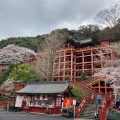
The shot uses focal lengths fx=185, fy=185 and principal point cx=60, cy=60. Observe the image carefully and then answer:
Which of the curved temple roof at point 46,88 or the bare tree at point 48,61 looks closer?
the curved temple roof at point 46,88

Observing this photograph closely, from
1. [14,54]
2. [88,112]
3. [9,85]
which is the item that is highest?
[14,54]

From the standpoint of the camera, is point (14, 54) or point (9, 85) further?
point (14, 54)

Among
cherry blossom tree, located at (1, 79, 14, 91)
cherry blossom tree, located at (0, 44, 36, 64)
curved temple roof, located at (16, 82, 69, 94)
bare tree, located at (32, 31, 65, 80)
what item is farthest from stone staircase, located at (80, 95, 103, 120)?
cherry blossom tree, located at (0, 44, 36, 64)

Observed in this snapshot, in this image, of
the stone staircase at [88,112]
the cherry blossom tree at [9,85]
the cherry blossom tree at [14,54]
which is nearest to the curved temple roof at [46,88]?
the stone staircase at [88,112]

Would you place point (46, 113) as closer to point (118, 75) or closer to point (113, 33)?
point (118, 75)

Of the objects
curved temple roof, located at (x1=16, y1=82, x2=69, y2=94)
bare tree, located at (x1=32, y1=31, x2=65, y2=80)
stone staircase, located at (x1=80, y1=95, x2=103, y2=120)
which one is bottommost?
stone staircase, located at (x1=80, y1=95, x2=103, y2=120)

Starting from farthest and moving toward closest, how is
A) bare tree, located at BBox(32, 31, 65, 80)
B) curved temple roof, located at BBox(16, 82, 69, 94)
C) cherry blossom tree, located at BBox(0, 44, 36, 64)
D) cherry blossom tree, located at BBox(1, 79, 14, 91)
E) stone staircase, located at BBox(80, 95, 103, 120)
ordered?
cherry blossom tree, located at BBox(0, 44, 36, 64) → cherry blossom tree, located at BBox(1, 79, 14, 91) → bare tree, located at BBox(32, 31, 65, 80) → curved temple roof, located at BBox(16, 82, 69, 94) → stone staircase, located at BBox(80, 95, 103, 120)

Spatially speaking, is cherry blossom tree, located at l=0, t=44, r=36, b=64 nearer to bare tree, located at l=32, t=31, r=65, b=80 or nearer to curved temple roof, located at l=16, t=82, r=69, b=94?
bare tree, located at l=32, t=31, r=65, b=80

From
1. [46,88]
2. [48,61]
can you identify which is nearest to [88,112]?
[46,88]

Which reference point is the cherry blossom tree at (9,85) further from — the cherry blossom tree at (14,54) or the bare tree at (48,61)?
the cherry blossom tree at (14,54)

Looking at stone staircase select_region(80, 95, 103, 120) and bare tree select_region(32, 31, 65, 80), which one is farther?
bare tree select_region(32, 31, 65, 80)

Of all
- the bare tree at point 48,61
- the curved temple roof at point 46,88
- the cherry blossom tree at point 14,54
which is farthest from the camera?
the cherry blossom tree at point 14,54

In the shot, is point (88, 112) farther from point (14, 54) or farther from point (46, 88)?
point (14, 54)

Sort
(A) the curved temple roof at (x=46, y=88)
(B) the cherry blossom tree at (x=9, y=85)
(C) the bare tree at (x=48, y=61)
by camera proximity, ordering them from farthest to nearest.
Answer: (B) the cherry blossom tree at (x=9, y=85) → (C) the bare tree at (x=48, y=61) → (A) the curved temple roof at (x=46, y=88)
